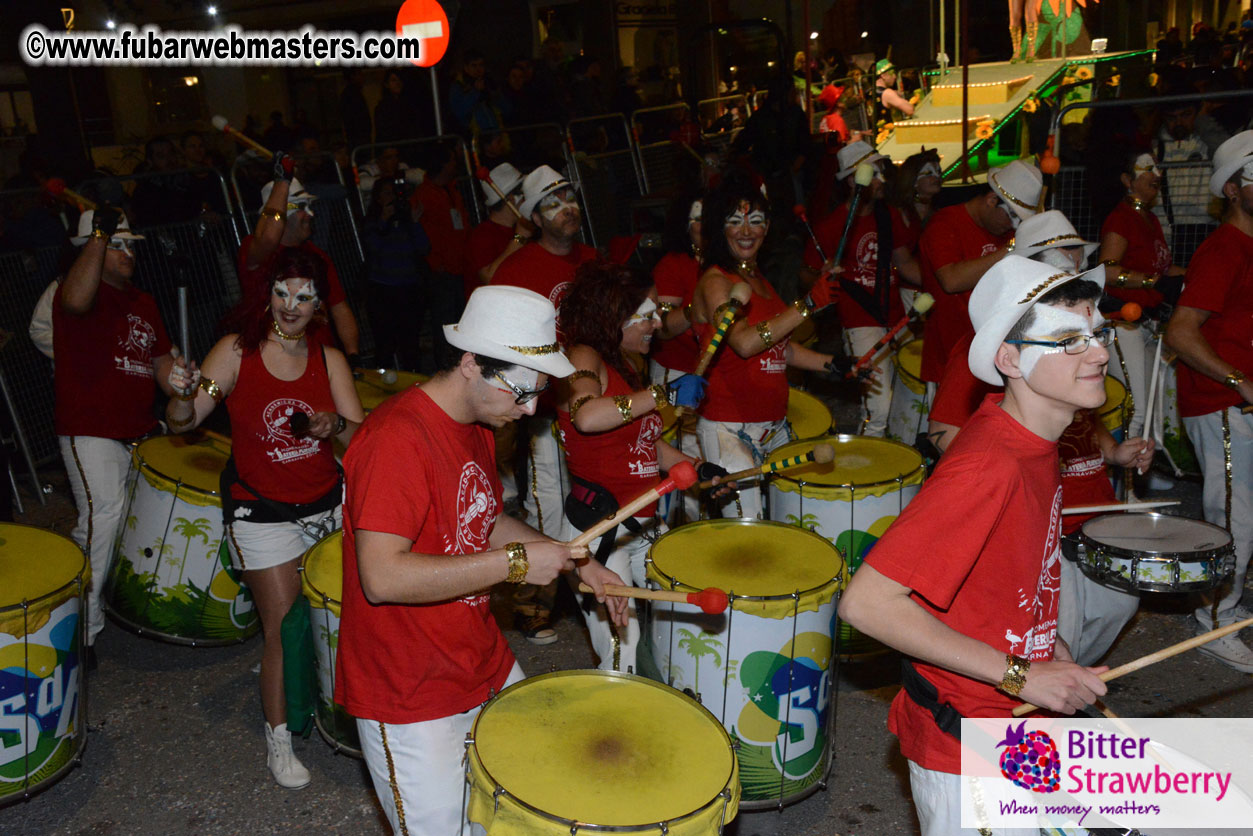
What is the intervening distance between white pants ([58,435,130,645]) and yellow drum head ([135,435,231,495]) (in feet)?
0.68

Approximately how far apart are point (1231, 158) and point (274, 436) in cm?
460

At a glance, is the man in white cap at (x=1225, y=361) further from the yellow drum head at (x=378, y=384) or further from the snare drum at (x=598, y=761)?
the yellow drum head at (x=378, y=384)

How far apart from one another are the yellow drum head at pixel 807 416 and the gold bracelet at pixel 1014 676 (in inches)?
133

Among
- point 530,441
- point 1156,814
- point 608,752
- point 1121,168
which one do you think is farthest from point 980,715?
point 1121,168

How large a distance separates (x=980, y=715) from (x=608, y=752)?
0.96 m

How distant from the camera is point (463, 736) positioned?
309cm

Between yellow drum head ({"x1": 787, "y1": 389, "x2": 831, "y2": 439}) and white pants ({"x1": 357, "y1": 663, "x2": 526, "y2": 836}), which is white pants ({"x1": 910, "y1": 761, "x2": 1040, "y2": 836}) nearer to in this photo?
white pants ({"x1": 357, "y1": 663, "x2": 526, "y2": 836})

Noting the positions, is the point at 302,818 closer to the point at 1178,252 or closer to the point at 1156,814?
the point at 1156,814

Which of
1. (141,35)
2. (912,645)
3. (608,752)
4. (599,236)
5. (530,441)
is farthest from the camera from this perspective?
(141,35)

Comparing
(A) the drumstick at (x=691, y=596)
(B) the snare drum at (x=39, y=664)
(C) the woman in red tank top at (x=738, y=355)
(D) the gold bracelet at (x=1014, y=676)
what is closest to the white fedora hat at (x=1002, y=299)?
(D) the gold bracelet at (x=1014, y=676)

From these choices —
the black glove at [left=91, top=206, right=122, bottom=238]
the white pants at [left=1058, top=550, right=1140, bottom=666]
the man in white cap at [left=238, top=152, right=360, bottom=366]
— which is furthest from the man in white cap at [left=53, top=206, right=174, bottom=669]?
the white pants at [left=1058, top=550, right=1140, bottom=666]

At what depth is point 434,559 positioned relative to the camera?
9.09 ft

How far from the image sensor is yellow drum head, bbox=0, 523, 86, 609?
4.09 m

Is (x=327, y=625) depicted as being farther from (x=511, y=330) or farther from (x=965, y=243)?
(x=965, y=243)
